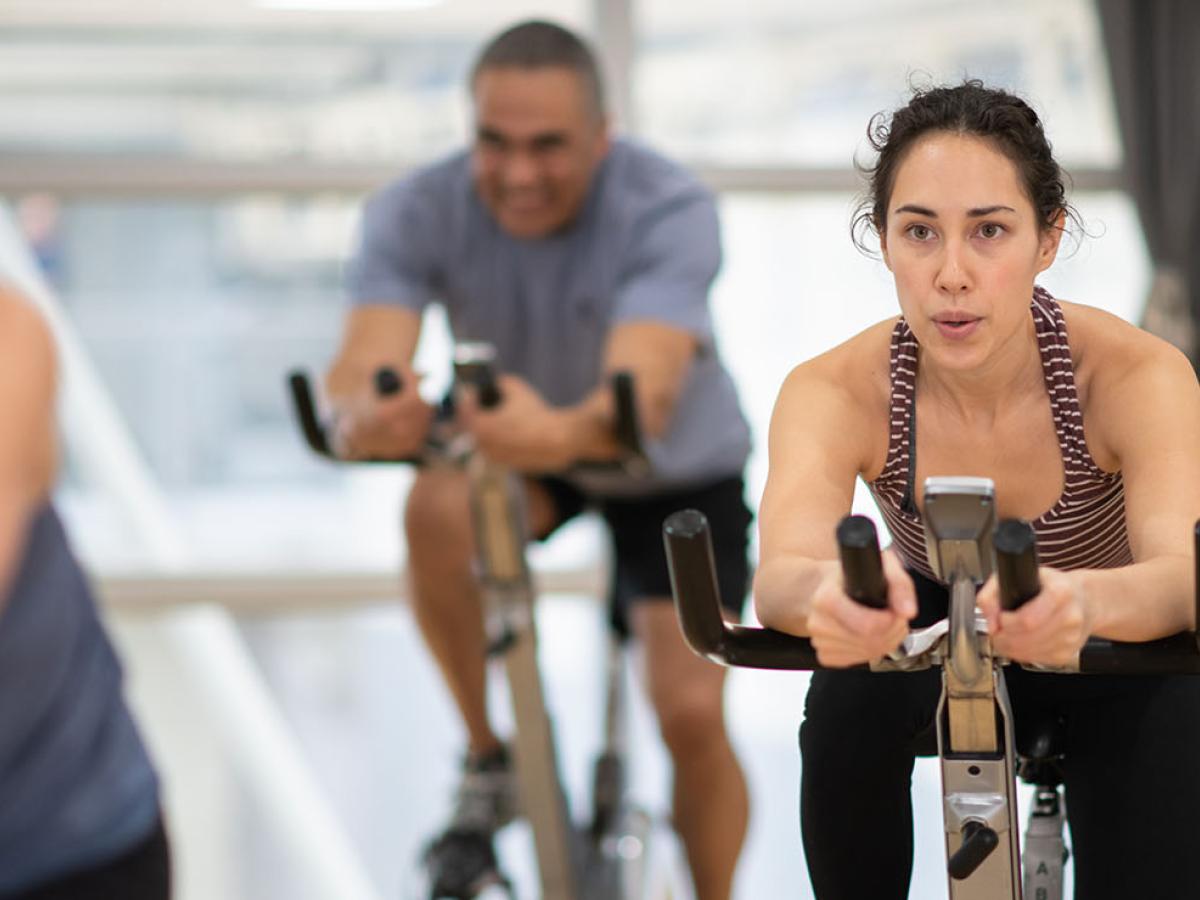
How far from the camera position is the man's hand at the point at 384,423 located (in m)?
2.27

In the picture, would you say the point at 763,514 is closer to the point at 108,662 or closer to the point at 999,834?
the point at 999,834

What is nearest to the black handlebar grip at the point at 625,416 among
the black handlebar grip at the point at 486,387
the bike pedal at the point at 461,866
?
the black handlebar grip at the point at 486,387

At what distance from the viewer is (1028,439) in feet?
3.79

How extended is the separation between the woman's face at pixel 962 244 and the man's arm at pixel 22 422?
0.63 metres

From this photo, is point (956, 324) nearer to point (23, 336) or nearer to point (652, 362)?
point (23, 336)

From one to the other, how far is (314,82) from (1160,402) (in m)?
3.42

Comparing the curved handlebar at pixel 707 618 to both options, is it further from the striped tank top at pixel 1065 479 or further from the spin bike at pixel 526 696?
the spin bike at pixel 526 696

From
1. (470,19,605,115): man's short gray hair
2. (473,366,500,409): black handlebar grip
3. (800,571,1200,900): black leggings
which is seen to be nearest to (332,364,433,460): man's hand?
(473,366,500,409): black handlebar grip

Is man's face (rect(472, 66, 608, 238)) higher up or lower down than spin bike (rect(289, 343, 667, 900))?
higher up

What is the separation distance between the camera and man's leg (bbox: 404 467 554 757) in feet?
9.24

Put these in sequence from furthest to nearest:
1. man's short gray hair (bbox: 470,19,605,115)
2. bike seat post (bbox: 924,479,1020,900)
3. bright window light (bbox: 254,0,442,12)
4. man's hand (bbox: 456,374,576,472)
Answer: bright window light (bbox: 254,0,442,12), man's short gray hair (bbox: 470,19,605,115), man's hand (bbox: 456,374,576,472), bike seat post (bbox: 924,479,1020,900)

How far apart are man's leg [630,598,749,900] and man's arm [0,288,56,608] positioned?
1.57 meters

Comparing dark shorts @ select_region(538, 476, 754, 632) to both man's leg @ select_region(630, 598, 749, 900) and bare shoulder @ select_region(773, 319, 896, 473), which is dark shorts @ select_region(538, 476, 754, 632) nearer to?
man's leg @ select_region(630, 598, 749, 900)

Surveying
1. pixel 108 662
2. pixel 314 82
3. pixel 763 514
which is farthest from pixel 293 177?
pixel 763 514
